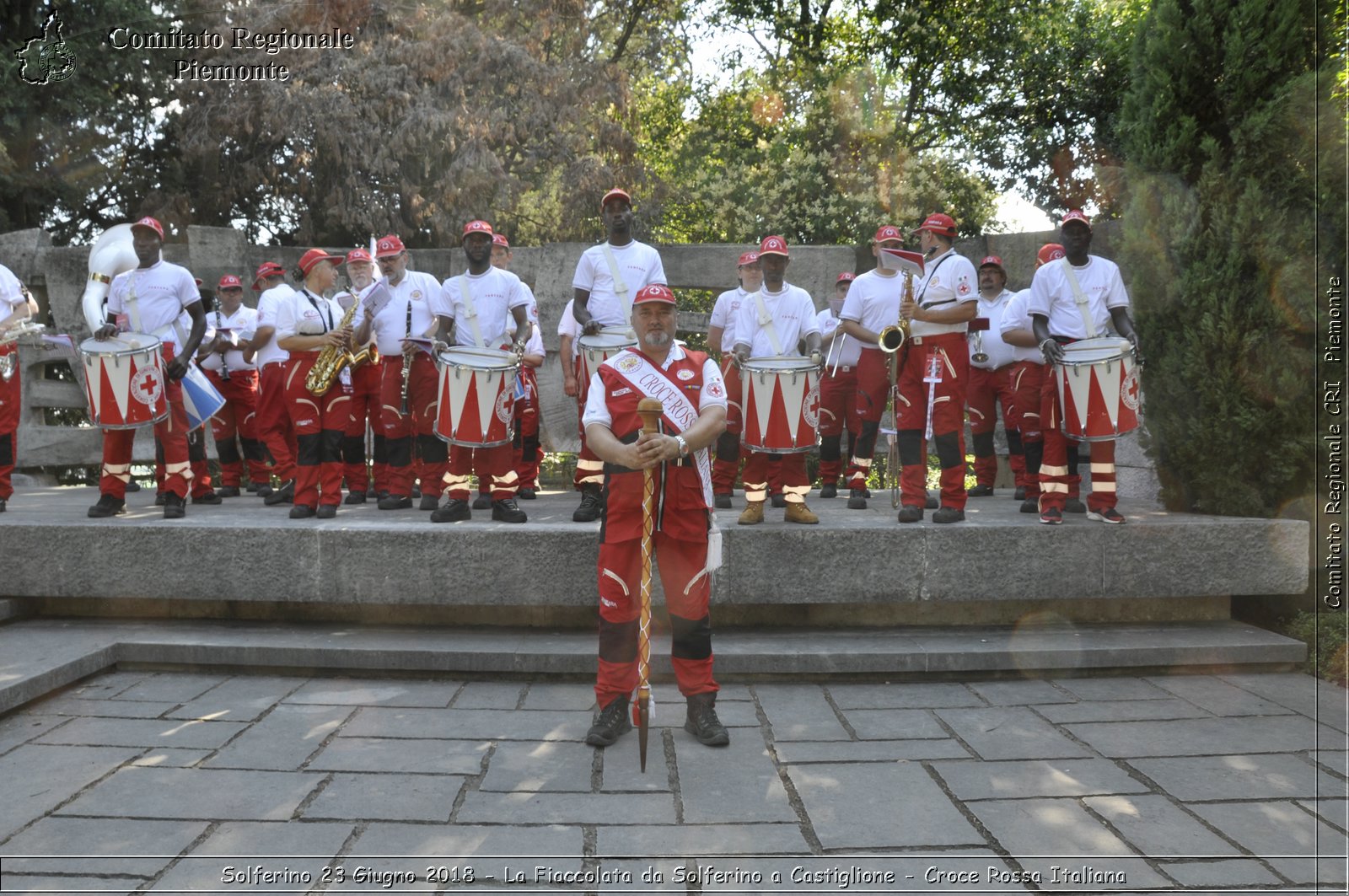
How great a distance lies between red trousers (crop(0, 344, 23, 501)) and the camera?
711 cm

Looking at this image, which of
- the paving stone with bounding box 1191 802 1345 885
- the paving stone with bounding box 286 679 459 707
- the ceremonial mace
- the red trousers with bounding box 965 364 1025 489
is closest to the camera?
the paving stone with bounding box 1191 802 1345 885

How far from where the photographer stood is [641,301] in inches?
173

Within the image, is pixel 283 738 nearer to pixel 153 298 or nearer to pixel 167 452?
pixel 167 452

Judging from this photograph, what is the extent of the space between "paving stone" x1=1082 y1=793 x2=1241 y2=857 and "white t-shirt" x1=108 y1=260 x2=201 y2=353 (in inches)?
257

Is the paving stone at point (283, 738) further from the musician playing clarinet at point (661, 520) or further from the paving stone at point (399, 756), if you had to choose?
the musician playing clarinet at point (661, 520)

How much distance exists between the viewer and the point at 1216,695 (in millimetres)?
5043

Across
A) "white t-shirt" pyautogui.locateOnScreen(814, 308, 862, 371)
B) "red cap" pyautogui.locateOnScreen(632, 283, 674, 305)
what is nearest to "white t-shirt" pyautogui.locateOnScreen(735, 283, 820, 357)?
"white t-shirt" pyautogui.locateOnScreen(814, 308, 862, 371)

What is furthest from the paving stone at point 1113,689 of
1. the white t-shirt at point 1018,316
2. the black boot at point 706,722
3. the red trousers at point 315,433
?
the red trousers at point 315,433

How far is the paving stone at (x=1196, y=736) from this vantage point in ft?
13.9

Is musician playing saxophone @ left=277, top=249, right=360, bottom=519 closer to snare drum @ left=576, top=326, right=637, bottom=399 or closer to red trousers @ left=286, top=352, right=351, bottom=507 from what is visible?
red trousers @ left=286, top=352, right=351, bottom=507

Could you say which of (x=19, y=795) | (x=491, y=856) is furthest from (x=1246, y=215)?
(x=19, y=795)

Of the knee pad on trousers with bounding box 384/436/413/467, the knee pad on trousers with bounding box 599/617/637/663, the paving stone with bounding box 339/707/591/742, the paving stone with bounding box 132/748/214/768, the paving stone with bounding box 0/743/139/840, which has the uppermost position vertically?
the knee pad on trousers with bounding box 384/436/413/467

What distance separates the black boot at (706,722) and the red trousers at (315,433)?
10.8ft

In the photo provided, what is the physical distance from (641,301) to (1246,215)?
163 inches
